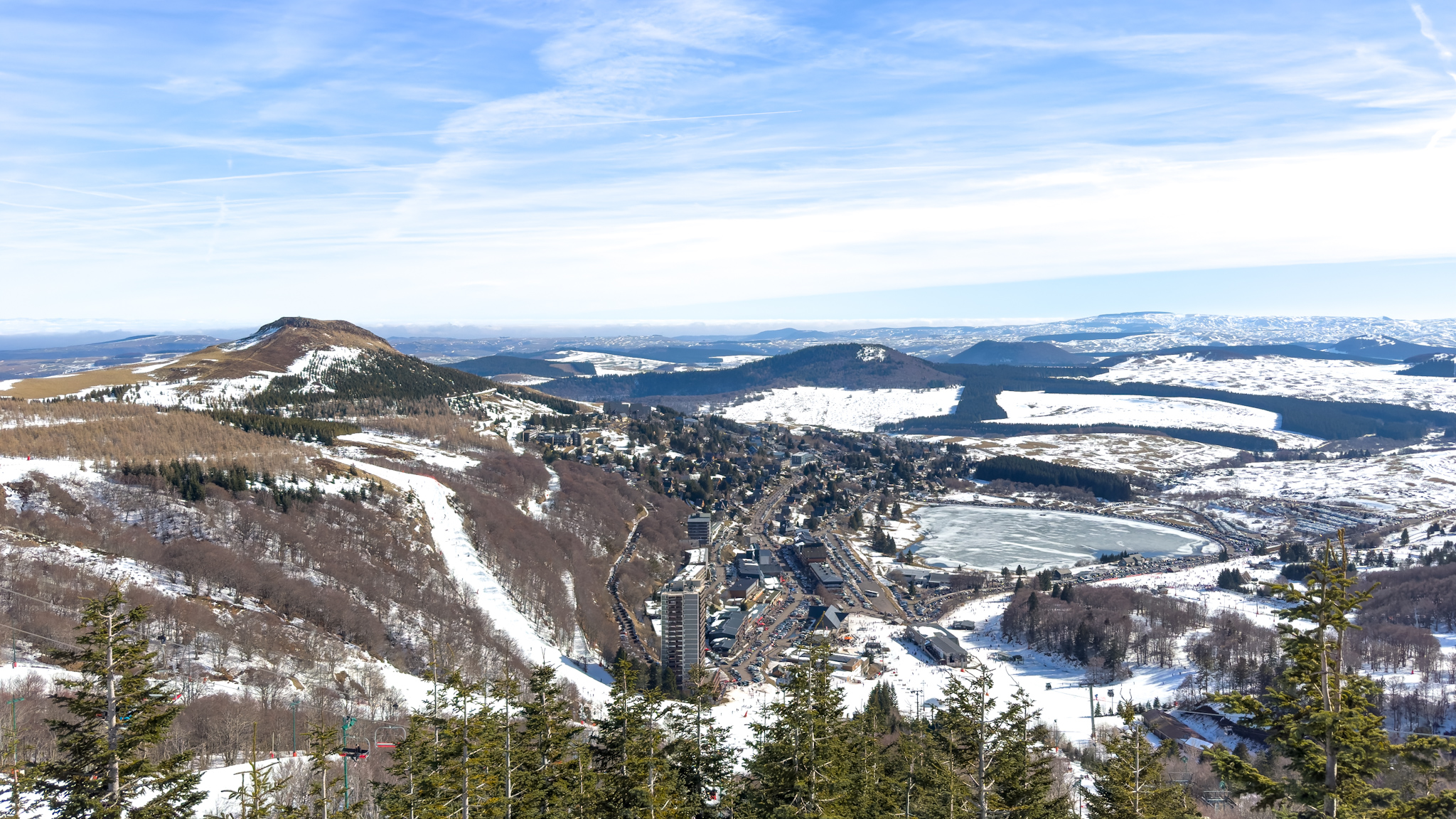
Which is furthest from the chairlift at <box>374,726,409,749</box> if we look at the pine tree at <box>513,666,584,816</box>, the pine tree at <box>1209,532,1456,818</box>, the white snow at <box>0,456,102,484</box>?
the white snow at <box>0,456,102,484</box>

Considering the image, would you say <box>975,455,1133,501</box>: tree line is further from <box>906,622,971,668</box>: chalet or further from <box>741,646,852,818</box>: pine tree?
<box>741,646,852,818</box>: pine tree

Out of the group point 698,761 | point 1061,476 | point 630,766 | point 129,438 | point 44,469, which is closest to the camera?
point 630,766

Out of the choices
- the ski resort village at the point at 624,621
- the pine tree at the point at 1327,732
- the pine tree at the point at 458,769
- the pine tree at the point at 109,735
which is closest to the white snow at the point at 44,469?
the ski resort village at the point at 624,621

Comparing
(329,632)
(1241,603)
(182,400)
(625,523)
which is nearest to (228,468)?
(329,632)

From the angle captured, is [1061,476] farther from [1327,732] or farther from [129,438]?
[1327,732]

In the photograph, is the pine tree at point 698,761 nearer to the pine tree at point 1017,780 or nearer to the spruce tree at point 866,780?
the spruce tree at point 866,780

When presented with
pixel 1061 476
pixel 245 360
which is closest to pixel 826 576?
pixel 1061 476

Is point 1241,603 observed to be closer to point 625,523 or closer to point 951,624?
point 951,624
